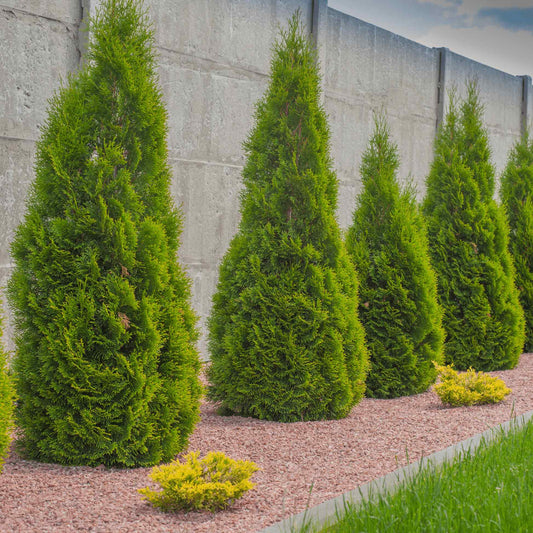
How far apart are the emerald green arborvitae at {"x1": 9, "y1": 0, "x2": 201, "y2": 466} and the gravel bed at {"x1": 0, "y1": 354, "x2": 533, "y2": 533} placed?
0.31m

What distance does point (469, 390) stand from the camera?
6254mm

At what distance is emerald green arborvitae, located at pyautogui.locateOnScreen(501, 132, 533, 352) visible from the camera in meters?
9.70

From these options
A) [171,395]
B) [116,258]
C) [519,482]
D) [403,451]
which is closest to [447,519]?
[519,482]

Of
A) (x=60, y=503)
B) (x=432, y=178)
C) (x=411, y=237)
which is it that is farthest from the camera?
(x=432, y=178)

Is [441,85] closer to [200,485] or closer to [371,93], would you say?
[371,93]

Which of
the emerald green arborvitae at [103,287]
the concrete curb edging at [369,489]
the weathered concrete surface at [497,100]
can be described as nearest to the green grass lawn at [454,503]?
the concrete curb edging at [369,489]

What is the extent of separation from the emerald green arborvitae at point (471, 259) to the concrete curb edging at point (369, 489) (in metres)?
3.32

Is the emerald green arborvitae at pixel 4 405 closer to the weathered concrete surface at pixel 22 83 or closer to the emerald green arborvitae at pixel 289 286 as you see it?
the emerald green arborvitae at pixel 289 286

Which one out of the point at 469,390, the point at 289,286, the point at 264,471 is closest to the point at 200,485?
the point at 264,471

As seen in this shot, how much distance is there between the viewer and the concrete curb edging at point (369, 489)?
122 inches

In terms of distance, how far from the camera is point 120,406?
4.14m

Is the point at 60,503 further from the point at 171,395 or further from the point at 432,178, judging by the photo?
the point at 432,178

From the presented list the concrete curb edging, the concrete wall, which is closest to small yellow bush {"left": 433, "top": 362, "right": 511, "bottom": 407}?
the concrete curb edging

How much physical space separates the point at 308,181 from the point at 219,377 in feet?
5.98
